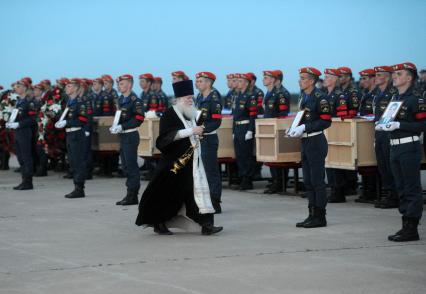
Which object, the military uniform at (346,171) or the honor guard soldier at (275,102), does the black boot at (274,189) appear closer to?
the honor guard soldier at (275,102)

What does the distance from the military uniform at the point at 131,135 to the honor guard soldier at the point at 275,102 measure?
256 centimetres

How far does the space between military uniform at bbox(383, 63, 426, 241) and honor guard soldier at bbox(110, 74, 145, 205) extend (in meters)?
5.04

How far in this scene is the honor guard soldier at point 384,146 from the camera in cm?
1304

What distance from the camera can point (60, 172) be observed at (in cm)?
2136

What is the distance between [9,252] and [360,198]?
20.3ft

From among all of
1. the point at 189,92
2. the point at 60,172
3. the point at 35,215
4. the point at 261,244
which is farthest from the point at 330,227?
the point at 60,172

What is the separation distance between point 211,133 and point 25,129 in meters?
5.06

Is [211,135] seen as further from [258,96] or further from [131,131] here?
[258,96]

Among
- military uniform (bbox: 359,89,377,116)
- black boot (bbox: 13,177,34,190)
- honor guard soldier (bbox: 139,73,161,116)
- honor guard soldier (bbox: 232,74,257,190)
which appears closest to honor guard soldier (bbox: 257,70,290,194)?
honor guard soldier (bbox: 232,74,257,190)

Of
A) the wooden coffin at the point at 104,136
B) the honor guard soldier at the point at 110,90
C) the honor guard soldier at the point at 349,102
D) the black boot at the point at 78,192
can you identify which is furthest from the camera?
the honor guard soldier at the point at 110,90

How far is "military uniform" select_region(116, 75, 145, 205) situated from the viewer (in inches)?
554

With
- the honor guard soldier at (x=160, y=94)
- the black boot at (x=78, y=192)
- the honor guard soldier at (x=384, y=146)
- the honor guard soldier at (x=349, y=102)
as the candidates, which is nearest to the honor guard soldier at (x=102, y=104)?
the honor guard soldier at (x=160, y=94)

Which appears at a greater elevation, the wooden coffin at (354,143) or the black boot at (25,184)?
the wooden coffin at (354,143)

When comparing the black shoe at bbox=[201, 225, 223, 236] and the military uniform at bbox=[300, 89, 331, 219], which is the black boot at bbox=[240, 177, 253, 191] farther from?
the black shoe at bbox=[201, 225, 223, 236]
